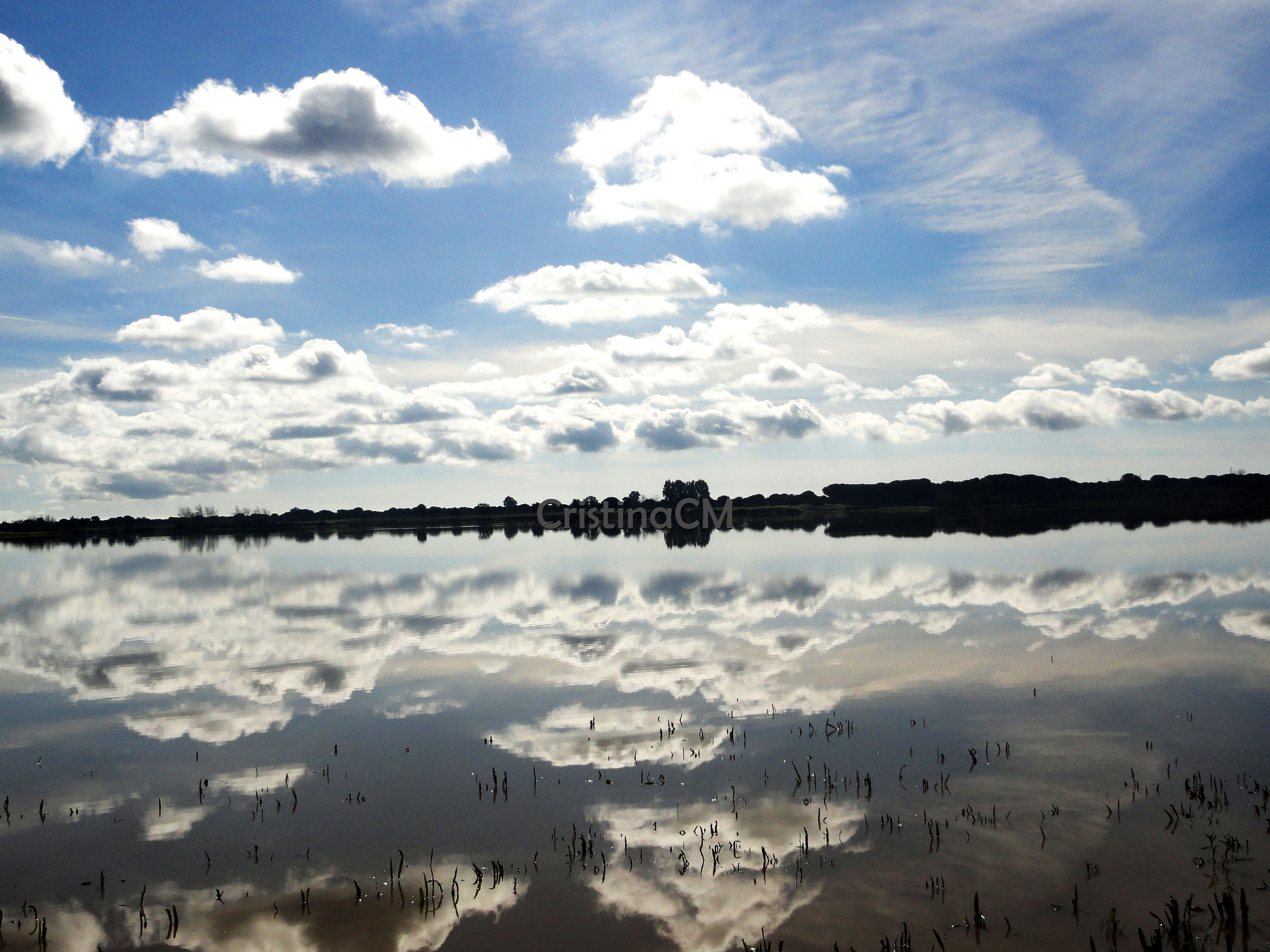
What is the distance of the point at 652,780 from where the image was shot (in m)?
14.7

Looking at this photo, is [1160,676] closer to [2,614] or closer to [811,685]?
[811,685]

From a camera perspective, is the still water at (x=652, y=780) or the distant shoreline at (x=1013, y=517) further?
the distant shoreline at (x=1013, y=517)

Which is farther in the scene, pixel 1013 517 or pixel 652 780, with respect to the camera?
pixel 1013 517

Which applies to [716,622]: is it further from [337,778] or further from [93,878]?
[93,878]

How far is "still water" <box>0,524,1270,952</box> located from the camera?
33.5ft

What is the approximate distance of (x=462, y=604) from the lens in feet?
Result: 132

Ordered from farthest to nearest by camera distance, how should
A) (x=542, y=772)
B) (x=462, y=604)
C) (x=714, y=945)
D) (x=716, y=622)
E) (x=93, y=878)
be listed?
(x=462, y=604)
(x=716, y=622)
(x=542, y=772)
(x=93, y=878)
(x=714, y=945)

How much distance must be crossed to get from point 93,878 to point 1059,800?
1517 cm

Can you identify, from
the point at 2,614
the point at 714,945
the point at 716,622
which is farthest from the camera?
the point at 2,614

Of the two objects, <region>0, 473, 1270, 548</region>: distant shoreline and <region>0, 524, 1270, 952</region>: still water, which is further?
<region>0, 473, 1270, 548</region>: distant shoreline

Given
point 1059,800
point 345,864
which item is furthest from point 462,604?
Answer: point 1059,800

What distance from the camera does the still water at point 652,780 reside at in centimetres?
1022

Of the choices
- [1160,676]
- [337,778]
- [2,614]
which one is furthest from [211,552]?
[1160,676]

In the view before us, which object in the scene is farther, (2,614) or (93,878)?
(2,614)
